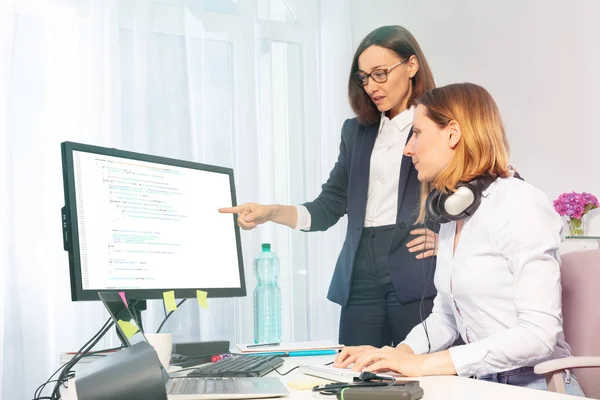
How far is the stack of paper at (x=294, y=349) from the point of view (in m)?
1.55

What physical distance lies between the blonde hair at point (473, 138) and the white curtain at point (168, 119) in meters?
1.78

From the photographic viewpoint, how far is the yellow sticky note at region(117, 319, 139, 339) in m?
1.24

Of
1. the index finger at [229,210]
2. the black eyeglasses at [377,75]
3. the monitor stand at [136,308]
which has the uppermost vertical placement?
the black eyeglasses at [377,75]

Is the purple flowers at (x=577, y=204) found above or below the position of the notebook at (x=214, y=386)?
above

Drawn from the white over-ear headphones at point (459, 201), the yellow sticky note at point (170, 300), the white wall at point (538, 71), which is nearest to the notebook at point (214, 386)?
the yellow sticky note at point (170, 300)

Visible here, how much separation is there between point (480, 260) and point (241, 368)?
1.70 feet

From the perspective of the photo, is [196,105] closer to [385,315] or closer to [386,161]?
[386,161]

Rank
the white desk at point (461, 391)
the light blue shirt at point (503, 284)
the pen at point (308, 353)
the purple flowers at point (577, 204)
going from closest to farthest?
the white desk at point (461, 391), the light blue shirt at point (503, 284), the pen at point (308, 353), the purple flowers at point (577, 204)

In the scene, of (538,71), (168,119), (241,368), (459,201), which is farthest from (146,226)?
(538,71)

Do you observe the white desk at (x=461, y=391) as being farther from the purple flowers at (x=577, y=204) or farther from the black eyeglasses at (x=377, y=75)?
the purple flowers at (x=577, y=204)

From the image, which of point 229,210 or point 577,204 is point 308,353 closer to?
point 229,210

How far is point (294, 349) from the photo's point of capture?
5.14 feet

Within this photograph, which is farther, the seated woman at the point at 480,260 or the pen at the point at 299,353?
the pen at the point at 299,353

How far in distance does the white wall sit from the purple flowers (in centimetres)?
9
